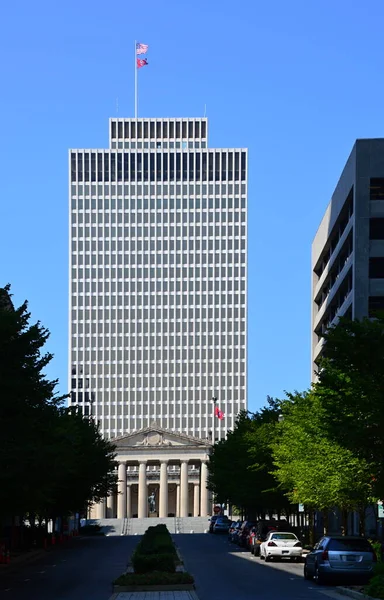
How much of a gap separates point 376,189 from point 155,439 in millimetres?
115783

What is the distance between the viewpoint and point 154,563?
3950 cm

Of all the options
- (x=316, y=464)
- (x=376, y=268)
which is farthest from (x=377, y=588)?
(x=376, y=268)

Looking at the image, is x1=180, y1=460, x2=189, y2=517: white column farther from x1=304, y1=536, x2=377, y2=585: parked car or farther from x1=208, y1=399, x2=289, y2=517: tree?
x1=304, y1=536, x2=377, y2=585: parked car

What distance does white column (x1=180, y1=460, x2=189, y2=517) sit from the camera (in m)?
192

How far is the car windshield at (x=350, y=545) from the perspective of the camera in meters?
38.2

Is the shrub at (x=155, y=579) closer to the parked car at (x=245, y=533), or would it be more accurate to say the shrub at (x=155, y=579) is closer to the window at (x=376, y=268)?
the parked car at (x=245, y=533)

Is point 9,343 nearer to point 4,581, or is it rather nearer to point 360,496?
point 4,581

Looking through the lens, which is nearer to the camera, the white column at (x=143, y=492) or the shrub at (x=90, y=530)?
the shrub at (x=90, y=530)

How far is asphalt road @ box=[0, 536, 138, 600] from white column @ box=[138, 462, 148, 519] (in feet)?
419

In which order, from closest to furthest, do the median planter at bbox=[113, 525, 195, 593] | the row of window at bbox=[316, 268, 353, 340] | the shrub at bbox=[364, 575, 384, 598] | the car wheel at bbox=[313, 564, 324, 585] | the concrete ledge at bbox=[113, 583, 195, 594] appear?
the shrub at bbox=[364, 575, 384, 598] → the concrete ledge at bbox=[113, 583, 195, 594] → the median planter at bbox=[113, 525, 195, 593] → the car wheel at bbox=[313, 564, 324, 585] → the row of window at bbox=[316, 268, 353, 340]

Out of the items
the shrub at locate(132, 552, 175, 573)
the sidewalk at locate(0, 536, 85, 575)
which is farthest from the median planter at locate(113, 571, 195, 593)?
the sidewalk at locate(0, 536, 85, 575)

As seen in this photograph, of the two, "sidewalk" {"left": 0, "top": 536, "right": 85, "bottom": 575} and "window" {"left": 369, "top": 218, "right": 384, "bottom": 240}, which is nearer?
"sidewalk" {"left": 0, "top": 536, "right": 85, "bottom": 575}

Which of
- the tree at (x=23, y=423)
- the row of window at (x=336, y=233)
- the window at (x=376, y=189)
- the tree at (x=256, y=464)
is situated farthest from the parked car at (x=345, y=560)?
the row of window at (x=336, y=233)

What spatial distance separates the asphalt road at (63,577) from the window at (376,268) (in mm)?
28055
